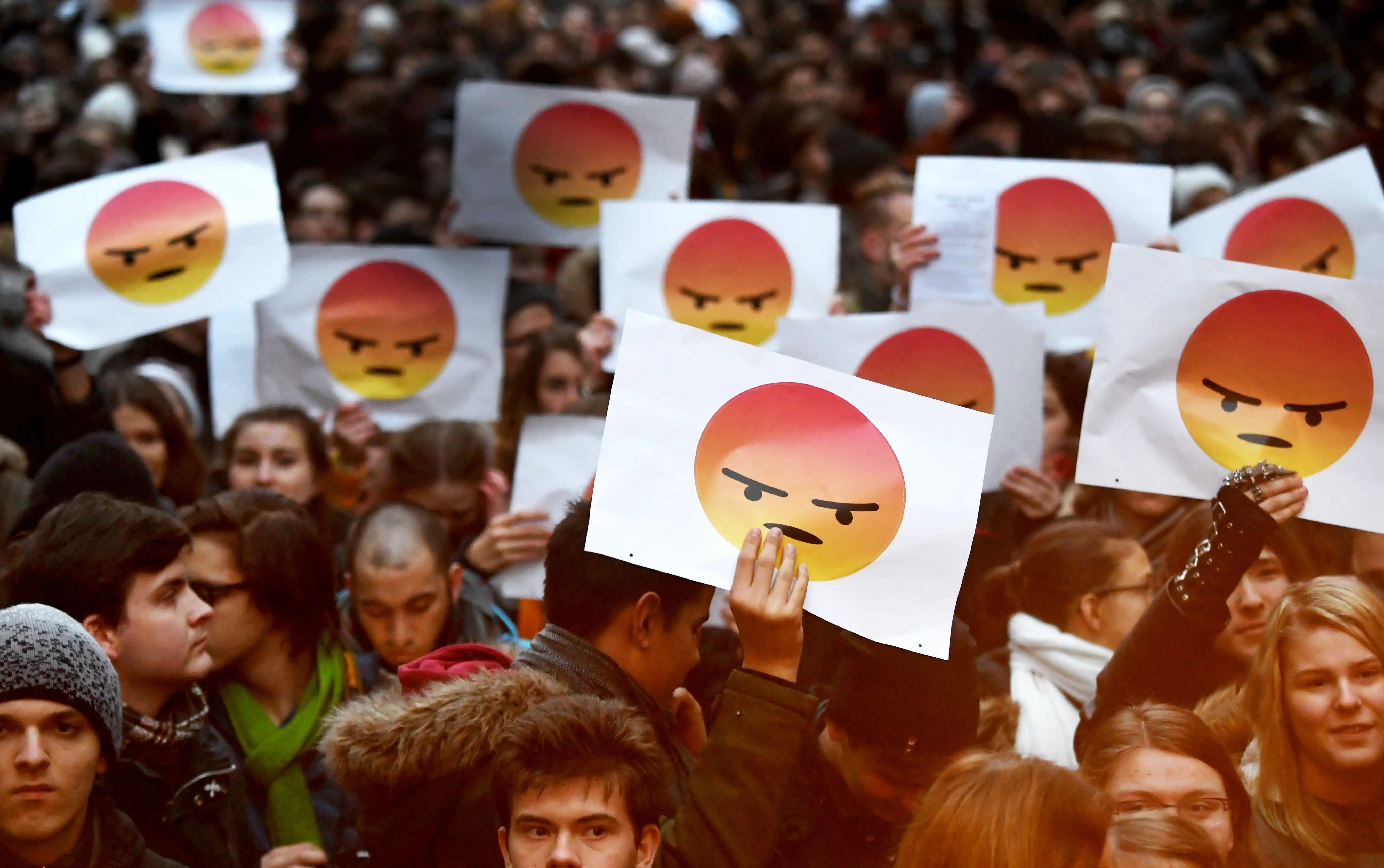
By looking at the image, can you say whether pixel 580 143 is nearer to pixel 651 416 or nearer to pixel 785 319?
pixel 785 319

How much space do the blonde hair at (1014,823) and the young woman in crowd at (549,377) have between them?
309 centimetres

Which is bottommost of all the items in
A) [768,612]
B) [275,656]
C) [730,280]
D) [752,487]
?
[275,656]

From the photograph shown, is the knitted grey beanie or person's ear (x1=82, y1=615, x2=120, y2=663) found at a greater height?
the knitted grey beanie

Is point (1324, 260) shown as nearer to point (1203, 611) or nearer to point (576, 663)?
point (1203, 611)

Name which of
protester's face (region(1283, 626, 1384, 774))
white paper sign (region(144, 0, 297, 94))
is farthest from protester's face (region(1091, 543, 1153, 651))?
white paper sign (region(144, 0, 297, 94))

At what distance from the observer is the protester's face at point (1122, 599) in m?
3.57

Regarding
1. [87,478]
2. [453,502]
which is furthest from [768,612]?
[453,502]

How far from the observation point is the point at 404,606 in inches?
152

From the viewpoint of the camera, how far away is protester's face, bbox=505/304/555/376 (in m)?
6.14

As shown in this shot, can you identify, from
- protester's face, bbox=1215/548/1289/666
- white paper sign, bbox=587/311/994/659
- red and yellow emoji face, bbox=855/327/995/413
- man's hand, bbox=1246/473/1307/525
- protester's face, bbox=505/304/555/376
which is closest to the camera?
white paper sign, bbox=587/311/994/659

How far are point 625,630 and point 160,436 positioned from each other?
2605mm

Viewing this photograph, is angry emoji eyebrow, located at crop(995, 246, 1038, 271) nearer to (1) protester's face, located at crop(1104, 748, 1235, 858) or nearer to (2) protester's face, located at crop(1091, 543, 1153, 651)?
(2) protester's face, located at crop(1091, 543, 1153, 651)

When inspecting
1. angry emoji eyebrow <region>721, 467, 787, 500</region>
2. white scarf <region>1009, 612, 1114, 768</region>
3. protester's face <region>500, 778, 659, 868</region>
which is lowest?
white scarf <region>1009, 612, 1114, 768</region>

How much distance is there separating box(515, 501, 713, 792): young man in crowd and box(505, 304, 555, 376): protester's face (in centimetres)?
330
